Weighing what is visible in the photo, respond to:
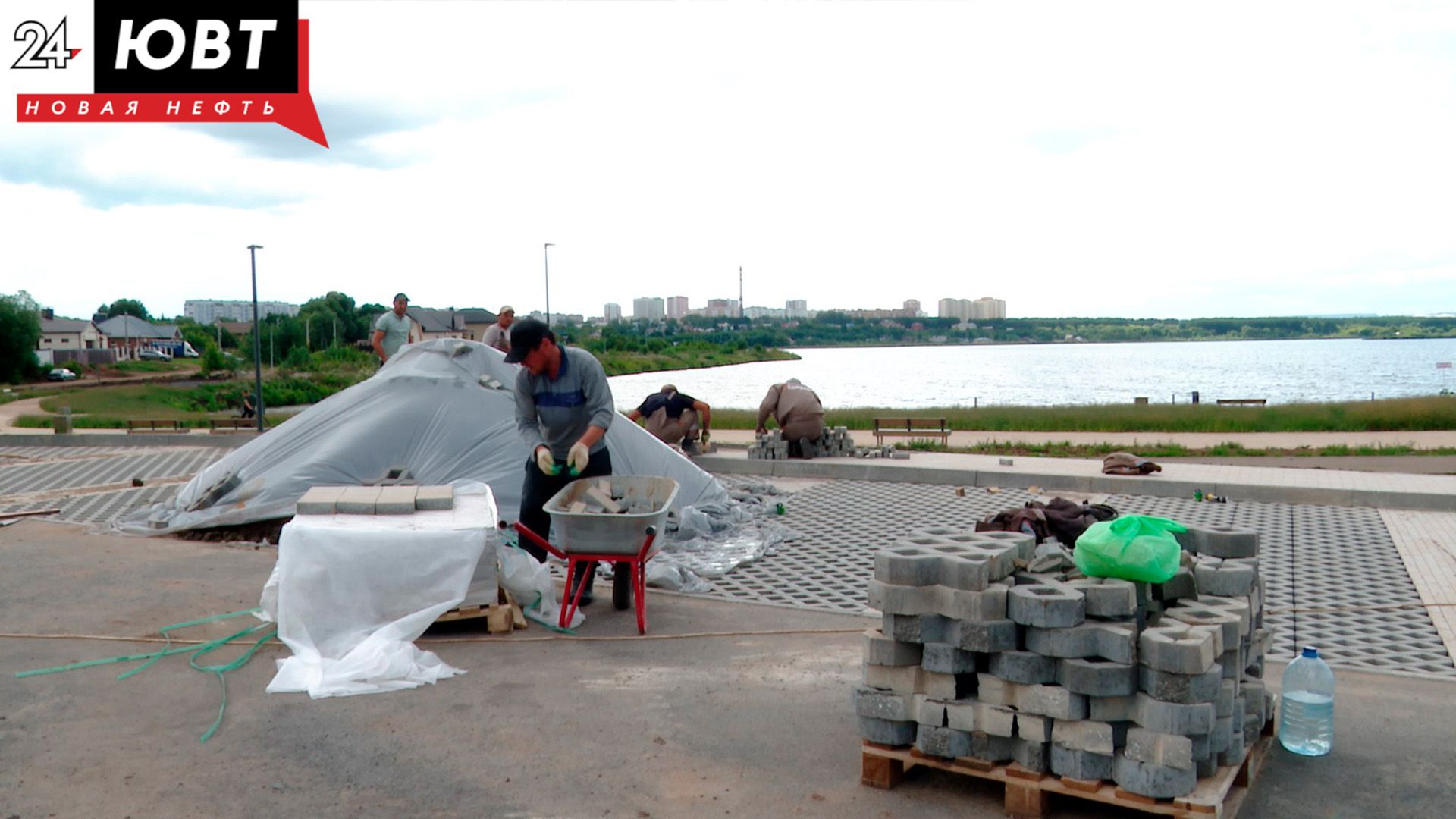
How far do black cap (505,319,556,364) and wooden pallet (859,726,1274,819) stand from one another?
10.8 feet

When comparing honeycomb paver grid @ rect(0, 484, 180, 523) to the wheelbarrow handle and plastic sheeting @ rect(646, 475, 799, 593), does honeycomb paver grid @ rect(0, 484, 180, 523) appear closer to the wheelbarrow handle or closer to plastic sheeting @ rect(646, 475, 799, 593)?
plastic sheeting @ rect(646, 475, 799, 593)

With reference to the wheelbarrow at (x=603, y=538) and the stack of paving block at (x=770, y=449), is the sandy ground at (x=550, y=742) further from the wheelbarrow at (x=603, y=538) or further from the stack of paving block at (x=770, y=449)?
the stack of paving block at (x=770, y=449)

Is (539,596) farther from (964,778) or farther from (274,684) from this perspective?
(964,778)

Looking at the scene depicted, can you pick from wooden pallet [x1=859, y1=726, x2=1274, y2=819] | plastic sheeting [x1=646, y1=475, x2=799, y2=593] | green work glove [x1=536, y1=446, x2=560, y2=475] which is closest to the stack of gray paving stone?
wooden pallet [x1=859, y1=726, x2=1274, y2=819]

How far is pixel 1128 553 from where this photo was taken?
3.66 metres

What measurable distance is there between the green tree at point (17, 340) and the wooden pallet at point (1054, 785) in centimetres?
6931

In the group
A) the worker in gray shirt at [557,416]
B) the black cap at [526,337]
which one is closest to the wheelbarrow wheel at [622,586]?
the worker in gray shirt at [557,416]

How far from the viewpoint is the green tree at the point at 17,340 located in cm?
5941

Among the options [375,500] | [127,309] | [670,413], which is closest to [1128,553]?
[375,500]

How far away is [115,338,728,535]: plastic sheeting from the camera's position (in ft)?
30.0

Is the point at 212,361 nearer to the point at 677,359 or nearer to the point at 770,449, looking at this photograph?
the point at 677,359

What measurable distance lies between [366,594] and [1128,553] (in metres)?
3.59

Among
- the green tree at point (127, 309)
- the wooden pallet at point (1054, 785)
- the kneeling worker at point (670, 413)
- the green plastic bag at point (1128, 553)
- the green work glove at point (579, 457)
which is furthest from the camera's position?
the green tree at point (127, 309)

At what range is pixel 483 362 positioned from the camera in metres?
10.2
